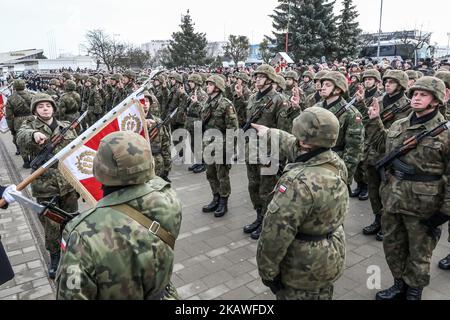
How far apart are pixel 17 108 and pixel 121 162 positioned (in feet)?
29.2

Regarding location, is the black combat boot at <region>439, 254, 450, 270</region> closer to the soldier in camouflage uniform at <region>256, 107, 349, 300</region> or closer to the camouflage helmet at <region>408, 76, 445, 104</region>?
the camouflage helmet at <region>408, 76, 445, 104</region>

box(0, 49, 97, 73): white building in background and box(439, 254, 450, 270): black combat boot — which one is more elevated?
box(0, 49, 97, 73): white building in background

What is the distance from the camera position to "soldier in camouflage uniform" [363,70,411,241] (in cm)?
531

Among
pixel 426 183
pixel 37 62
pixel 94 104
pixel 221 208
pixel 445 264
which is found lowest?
pixel 445 264

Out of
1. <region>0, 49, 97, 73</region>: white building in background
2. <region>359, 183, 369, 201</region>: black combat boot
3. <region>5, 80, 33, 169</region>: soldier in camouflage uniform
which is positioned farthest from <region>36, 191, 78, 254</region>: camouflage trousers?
<region>0, 49, 97, 73</region>: white building in background

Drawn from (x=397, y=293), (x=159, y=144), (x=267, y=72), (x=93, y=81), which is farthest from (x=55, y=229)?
(x=93, y=81)

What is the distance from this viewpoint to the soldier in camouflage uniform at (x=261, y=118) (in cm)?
545

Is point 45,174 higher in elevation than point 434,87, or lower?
lower

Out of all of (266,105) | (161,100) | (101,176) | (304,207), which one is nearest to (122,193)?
(101,176)

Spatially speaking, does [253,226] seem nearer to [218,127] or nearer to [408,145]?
[218,127]

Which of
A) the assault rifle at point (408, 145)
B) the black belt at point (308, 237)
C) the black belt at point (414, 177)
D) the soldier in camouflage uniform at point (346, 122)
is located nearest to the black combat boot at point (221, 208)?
the soldier in camouflage uniform at point (346, 122)

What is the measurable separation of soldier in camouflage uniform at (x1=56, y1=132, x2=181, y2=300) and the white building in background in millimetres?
63062

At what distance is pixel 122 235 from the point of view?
1824mm
